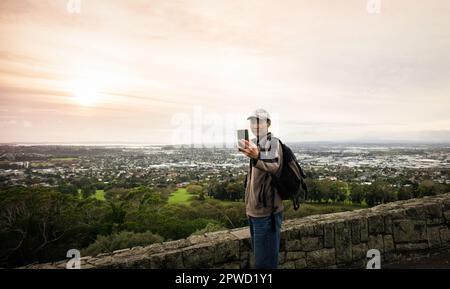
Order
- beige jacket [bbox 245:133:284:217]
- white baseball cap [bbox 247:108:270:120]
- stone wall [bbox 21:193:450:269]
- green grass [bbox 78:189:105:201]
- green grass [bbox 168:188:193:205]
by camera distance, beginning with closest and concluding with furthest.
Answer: beige jacket [bbox 245:133:284:217] → white baseball cap [bbox 247:108:270:120] → stone wall [bbox 21:193:450:269] → green grass [bbox 168:188:193:205] → green grass [bbox 78:189:105:201]

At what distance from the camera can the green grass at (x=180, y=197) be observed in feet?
53.4

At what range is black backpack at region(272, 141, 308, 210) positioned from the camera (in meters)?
2.15

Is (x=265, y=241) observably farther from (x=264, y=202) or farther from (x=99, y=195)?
(x=99, y=195)

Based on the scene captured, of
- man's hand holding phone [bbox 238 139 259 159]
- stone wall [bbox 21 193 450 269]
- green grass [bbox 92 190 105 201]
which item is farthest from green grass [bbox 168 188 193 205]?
man's hand holding phone [bbox 238 139 259 159]

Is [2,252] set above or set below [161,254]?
below

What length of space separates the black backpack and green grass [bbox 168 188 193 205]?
14.2 m

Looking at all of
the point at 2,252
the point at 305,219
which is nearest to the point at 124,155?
the point at 2,252

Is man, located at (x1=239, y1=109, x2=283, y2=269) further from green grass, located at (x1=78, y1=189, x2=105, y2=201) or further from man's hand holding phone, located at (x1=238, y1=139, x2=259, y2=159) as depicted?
green grass, located at (x1=78, y1=189, x2=105, y2=201)

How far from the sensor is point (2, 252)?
15.7 m

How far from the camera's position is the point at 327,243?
121 inches

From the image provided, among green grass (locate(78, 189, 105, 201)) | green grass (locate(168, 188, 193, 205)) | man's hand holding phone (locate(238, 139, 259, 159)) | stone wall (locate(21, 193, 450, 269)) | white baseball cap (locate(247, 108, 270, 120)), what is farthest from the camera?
green grass (locate(78, 189, 105, 201))

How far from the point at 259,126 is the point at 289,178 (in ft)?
1.64
